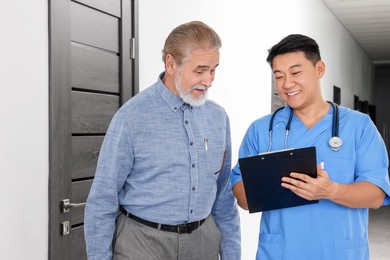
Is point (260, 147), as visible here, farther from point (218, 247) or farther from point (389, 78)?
point (389, 78)

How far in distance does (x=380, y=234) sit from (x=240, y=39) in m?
3.64

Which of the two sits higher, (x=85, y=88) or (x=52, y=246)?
(x=85, y=88)

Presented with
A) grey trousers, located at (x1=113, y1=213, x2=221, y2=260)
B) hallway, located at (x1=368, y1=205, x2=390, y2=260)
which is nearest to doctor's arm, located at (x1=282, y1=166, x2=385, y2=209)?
grey trousers, located at (x1=113, y1=213, x2=221, y2=260)

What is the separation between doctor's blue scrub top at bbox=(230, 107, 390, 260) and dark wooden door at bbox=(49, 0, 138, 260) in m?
0.76

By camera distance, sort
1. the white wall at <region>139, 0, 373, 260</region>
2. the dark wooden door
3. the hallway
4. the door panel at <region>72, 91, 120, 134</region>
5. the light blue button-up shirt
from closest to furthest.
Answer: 1. the light blue button-up shirt
2. the dark wooden door
3. the door panel at <region>72, 91, 120, 134</region>
4. the white wall at <region>139, 0, 373, 260</region>
5. the hallway

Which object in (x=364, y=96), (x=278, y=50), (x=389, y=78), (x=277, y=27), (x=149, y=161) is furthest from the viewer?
(x=389, y=78)

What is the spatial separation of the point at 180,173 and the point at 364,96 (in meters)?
9.16

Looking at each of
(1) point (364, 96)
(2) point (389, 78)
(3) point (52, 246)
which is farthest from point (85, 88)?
(2) point (389, 78)

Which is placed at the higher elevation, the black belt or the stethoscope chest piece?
the stethoscope chest piece

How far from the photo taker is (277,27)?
432cm

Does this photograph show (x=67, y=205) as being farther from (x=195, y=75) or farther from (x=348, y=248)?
(x=348, y=248)

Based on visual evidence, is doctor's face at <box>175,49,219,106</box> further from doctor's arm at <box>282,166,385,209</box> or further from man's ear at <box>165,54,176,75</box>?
doctor's arm at <box>282,166,385,209</box>

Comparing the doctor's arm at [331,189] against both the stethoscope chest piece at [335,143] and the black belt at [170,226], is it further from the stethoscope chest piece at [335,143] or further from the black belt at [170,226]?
the black belt at [170,226]

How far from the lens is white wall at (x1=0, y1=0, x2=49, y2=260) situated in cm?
158
